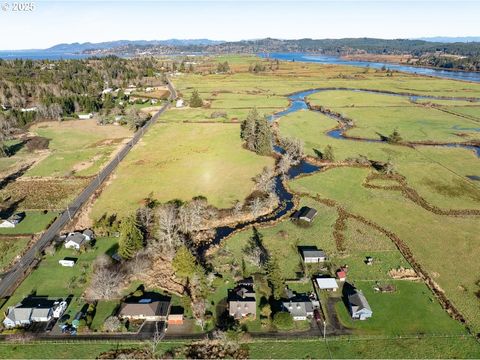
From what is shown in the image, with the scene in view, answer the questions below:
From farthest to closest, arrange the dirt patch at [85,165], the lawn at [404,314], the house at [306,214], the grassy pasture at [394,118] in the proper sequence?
the grassy pasture at [394,118]
the dirt patch at [85,165]
the house at [306,214]
the lawn at [404,314]

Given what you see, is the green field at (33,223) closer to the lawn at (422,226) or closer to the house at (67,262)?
the house at (67,262)

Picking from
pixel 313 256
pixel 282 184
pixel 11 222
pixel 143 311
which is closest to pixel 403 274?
pixel 313 256

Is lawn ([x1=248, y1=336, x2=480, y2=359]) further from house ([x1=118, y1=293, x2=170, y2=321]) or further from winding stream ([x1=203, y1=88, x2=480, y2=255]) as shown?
winding stream ([x1=203, y1=88, x2=480, y2=255])

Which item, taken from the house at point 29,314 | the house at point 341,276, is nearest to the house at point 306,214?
the house at point 341,276

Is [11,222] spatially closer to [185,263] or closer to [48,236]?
[48,236]

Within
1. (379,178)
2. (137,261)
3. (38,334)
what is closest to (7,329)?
(38,334)

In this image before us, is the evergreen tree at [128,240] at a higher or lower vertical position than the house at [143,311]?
higher

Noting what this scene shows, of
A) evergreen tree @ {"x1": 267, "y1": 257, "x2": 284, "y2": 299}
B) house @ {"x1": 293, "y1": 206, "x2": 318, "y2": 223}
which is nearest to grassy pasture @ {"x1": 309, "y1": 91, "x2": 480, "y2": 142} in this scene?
house @ {"x1": 293, "y1": 206, "x2": 318, "y2": 223}
